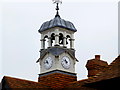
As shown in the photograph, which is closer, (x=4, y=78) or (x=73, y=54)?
(x=4, y=78)

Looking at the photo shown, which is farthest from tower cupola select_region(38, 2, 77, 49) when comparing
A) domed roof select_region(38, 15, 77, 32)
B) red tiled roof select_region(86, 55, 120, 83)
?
red tiled roof select_region(86, 55, 120, 83)

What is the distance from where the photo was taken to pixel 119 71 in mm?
14789

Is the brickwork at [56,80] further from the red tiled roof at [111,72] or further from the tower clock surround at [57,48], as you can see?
the red tiled roof at [111,72]

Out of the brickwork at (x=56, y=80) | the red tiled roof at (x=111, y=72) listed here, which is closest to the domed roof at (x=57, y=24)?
the brickwork at (x=56, y=80)

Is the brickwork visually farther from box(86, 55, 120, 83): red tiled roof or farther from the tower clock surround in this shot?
box(86, 55, 120, 83): red tiled roof

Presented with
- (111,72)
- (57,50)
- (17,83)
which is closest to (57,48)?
(57,50)

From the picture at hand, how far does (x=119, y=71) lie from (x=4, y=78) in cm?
1248

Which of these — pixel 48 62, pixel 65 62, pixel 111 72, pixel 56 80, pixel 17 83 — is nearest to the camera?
pixel 111 72

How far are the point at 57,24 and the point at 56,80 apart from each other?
4092 millimetres

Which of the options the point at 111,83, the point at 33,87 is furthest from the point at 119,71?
the point at 33,87

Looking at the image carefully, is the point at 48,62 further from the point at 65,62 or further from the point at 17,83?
the point at 17,83

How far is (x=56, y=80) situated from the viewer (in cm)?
2806

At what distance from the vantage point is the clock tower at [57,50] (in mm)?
28641

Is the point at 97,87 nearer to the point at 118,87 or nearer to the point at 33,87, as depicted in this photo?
the point at 118,87
